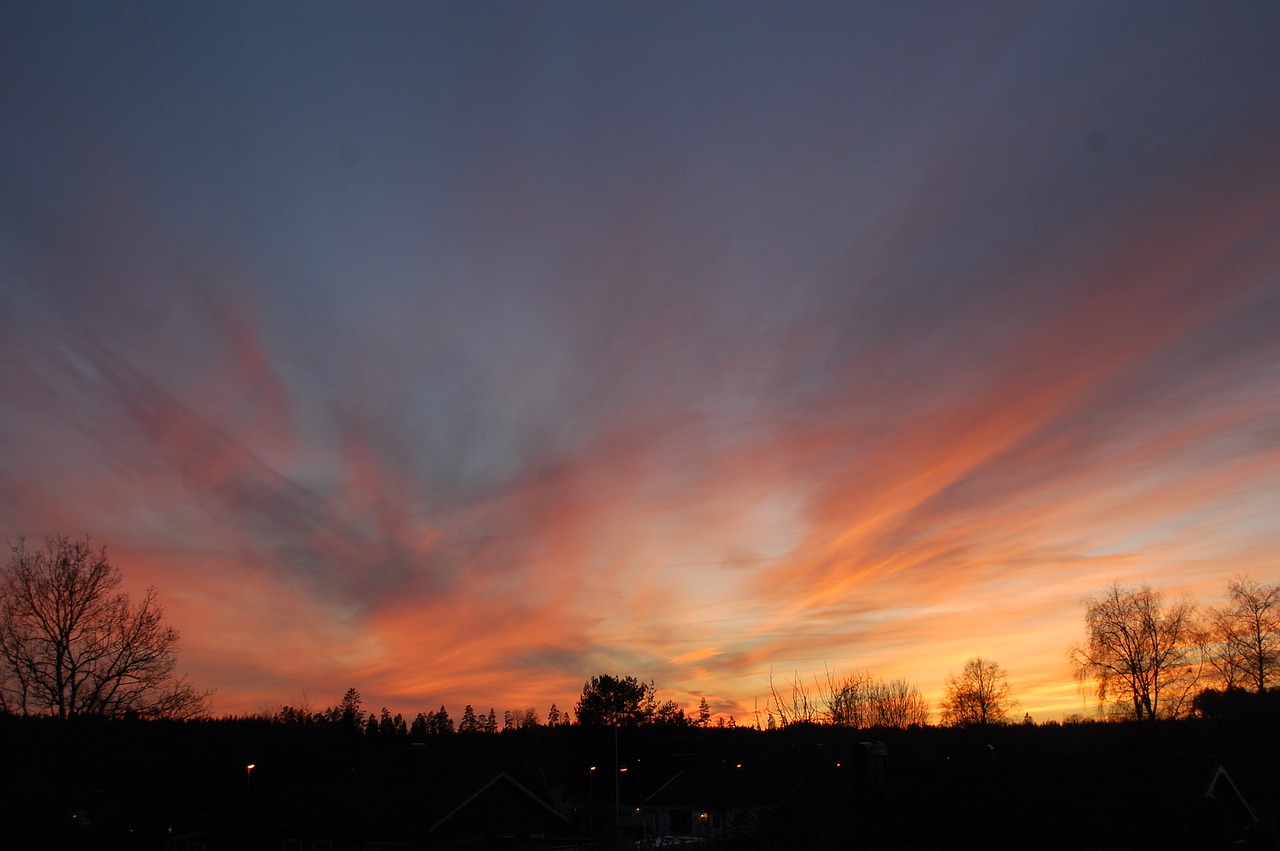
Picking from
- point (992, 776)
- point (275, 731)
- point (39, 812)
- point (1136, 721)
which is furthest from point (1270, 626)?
point (275, 731)

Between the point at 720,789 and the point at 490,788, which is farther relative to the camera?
the point at 720,789

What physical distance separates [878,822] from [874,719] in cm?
5840

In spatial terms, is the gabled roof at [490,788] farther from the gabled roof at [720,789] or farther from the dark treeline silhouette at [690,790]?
the gabled roof at [720,789]

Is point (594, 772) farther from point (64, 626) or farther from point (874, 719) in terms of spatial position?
point (64, 626)

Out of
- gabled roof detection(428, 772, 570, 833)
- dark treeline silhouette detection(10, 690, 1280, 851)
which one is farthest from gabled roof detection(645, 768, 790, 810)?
gabled roof detection(428, 772, 570, 833)

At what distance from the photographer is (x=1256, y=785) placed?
160 feet

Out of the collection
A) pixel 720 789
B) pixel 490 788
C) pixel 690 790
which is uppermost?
pixel 490 788

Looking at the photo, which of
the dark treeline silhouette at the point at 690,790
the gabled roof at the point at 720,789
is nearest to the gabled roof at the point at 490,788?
the dark treeline silhouette at the point at 690,790

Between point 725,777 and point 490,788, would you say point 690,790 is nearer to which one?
point 725,777

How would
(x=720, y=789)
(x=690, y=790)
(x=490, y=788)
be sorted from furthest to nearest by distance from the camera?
(x=690, y=790) < (x=720, y=789) < (x=490, y=788)

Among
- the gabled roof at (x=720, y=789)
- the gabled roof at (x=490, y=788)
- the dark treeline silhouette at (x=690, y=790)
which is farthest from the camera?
the gabled roof at (x=720, y=789)

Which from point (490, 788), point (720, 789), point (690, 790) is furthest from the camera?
point (690, 790)

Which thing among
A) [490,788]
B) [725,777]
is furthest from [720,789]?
[490,788]

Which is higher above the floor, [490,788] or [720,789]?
[490,788]
